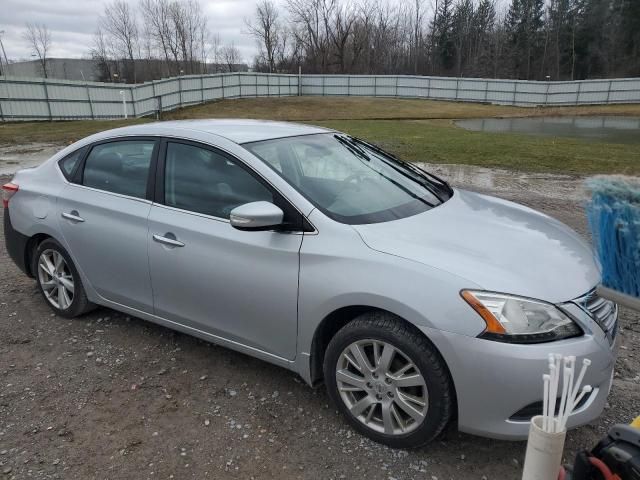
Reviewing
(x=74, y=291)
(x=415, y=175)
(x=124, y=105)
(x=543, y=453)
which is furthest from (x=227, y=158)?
(x=124, y=105)

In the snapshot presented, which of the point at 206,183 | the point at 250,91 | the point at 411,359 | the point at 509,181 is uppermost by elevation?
the point at 206,183

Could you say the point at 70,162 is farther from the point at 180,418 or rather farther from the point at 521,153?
the point at 521,153

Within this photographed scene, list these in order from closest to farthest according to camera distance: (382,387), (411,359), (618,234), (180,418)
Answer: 1. (618,234)
2. (411,359)
3. (382,387)
4. (180,418)

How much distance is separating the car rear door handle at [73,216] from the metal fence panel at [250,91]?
23010 millimetres

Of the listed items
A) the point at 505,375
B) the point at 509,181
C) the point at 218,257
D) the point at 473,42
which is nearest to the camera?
the point at 505,375

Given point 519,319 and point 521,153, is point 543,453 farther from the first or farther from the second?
Answer: point 521,153

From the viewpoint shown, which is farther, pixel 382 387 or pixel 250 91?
pixel 250 91

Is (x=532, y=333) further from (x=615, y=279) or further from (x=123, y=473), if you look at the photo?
(x=123, y=473)

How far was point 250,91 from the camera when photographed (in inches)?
1581

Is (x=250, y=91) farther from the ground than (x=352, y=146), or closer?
closer

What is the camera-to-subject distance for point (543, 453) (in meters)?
1.65

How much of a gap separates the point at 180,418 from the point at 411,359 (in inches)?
56.6

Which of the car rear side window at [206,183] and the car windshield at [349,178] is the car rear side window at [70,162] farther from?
the car windshield at [349,178]

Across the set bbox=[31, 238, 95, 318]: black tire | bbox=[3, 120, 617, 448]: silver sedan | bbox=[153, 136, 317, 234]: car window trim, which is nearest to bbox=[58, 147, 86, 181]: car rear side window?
bbox=[3, 120, 617, 448]: silver sedan
